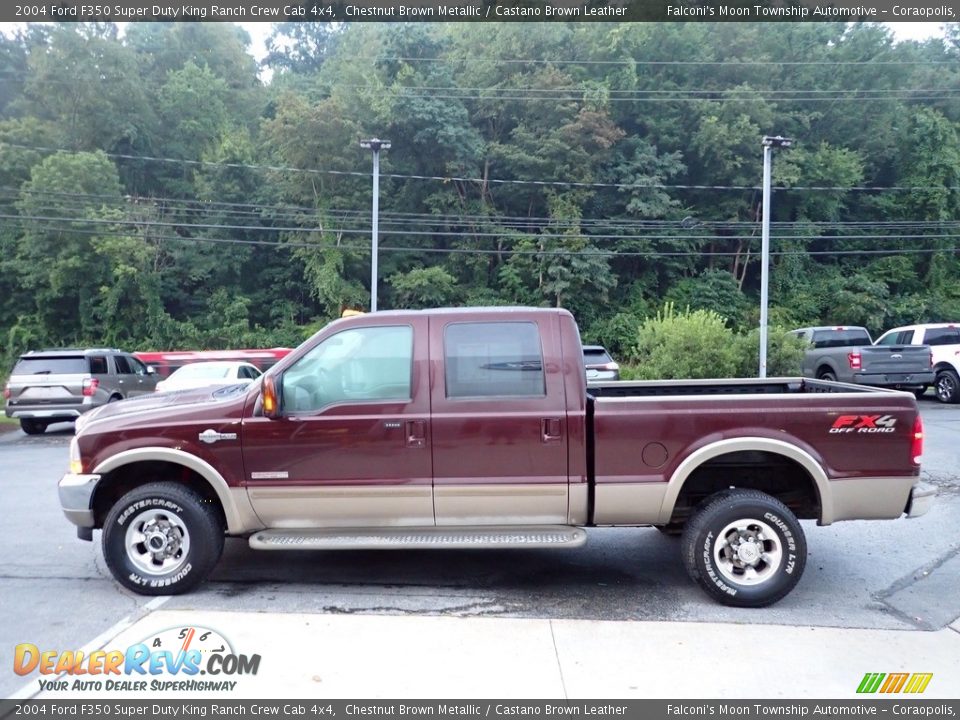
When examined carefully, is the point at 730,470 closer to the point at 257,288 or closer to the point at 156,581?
the point at 156,581

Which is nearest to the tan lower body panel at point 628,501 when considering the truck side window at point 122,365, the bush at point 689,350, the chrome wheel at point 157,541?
the chrome wheel at point 157,541

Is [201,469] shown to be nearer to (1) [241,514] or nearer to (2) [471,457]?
(1) [241,514]

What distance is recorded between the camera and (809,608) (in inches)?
219

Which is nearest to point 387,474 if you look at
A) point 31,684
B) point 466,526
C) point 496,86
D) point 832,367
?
point 466,526

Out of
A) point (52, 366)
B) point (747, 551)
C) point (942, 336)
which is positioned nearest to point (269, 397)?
point (747, 551)

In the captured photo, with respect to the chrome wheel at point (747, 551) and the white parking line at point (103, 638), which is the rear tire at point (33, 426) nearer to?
the white parking line at point (103, 638)

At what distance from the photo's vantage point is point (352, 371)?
5.71 metres

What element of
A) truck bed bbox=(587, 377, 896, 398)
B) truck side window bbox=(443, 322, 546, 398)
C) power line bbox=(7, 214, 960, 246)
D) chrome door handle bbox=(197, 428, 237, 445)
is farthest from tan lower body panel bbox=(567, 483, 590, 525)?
power line bbox=(7, 214, 960, 246)

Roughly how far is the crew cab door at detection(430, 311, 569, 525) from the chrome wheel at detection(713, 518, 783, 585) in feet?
3.63

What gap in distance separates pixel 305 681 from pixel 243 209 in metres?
39.8

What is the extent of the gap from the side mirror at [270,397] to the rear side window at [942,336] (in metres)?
19.9

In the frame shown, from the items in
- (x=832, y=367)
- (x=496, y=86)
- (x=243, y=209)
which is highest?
(x=496, y=86)

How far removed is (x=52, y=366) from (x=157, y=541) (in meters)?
12.4

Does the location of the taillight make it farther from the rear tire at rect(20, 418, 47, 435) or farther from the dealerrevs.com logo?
the rear tire at rect(20, 418, 47, 435)
